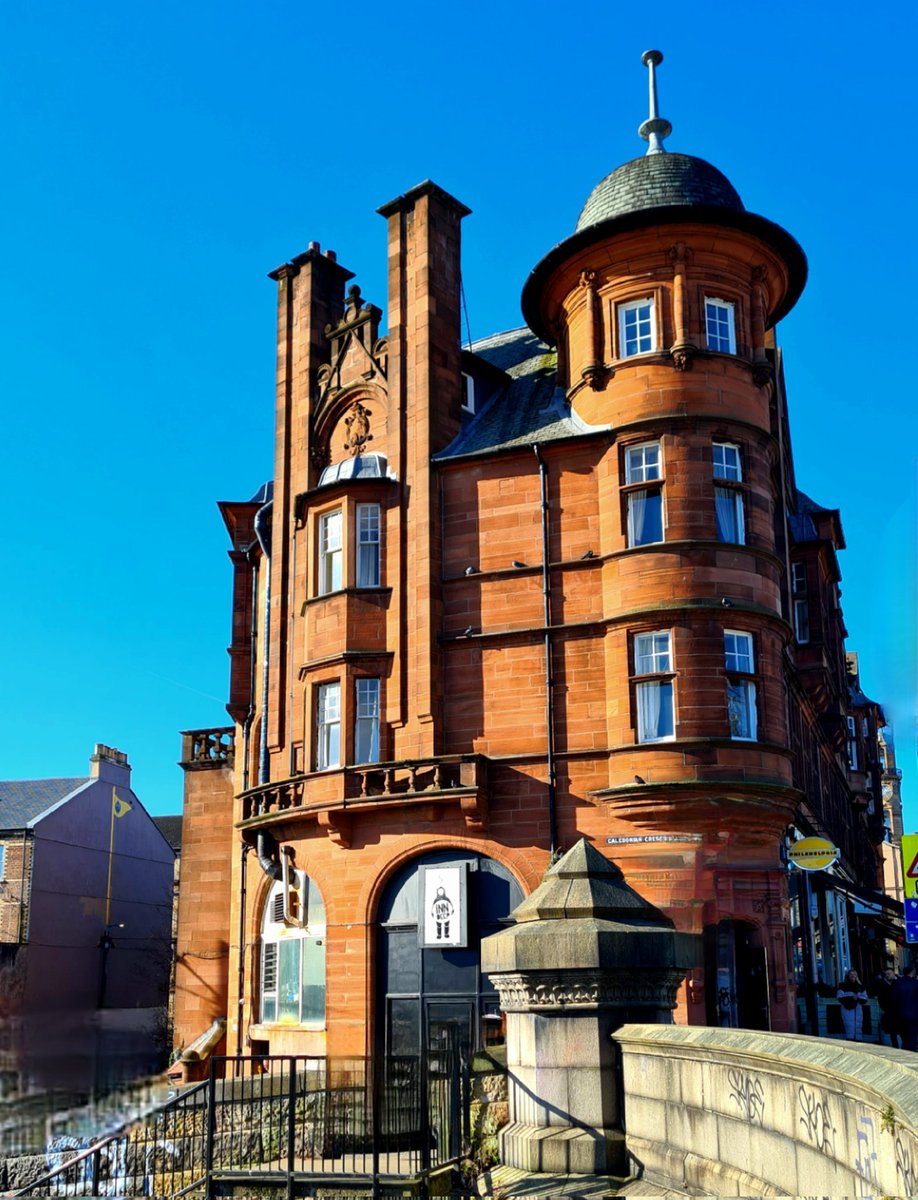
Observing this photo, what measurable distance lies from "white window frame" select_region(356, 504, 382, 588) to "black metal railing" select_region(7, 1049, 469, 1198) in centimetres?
1184

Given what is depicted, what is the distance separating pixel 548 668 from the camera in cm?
2733

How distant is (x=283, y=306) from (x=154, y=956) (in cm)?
3577

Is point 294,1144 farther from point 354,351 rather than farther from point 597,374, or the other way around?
point 354,351

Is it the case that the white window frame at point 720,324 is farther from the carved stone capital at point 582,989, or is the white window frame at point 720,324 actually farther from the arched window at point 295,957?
the carved stone capital at point 582,989

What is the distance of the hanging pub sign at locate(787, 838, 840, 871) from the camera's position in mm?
28250

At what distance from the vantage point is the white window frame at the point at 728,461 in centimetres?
2731

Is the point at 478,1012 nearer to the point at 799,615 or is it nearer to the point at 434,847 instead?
the point at 434,847

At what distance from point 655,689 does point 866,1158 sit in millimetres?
20141

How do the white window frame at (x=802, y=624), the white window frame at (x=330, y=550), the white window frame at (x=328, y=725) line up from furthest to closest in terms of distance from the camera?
1. the white window frame at (x=802, y=624)
2. the white window frame at (x=330, y=550)
3. the white window frame at (x=328, y=725)

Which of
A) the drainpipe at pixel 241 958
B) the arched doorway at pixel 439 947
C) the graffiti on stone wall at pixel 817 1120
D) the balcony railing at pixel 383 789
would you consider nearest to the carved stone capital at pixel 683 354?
the balcony railing at pixel 383 789

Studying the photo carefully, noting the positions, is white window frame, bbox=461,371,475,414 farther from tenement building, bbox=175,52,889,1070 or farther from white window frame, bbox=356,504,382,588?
white window frame, bbox=356,504,382,588

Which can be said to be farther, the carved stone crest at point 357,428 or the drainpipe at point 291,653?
the carved stone crest at point 357,428

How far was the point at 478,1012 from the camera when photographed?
85.7ft

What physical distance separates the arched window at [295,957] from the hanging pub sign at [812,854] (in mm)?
10466
